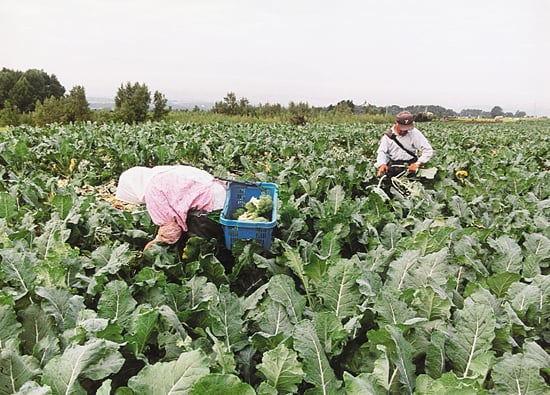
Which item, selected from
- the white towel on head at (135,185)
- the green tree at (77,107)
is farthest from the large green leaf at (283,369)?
the green tree at (77,107)

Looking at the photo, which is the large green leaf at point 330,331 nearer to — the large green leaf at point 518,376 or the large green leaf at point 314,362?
the large green leaf at point 314,362

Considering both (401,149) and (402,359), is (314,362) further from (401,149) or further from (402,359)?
(401,149)

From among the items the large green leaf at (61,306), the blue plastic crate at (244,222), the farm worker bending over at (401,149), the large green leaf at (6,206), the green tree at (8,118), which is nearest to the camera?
the large green leaf at (61,306)

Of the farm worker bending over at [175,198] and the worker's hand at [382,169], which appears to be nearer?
the farm worker bending over at [175,198]

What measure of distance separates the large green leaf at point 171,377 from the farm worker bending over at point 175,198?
1841mm

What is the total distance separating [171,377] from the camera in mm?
1544

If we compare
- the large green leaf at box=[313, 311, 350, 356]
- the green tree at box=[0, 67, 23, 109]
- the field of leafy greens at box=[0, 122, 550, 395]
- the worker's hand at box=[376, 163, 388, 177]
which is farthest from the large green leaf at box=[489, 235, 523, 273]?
the green tree at box=[0, 67, 23, 109]

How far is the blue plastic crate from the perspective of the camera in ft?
10.6

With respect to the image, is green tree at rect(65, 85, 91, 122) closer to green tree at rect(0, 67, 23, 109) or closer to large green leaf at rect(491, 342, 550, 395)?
green tree at rect(0, 67, 23, 109)

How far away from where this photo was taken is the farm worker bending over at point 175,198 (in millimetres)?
3340

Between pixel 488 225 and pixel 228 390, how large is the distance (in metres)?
3.59

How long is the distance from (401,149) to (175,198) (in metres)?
4.29

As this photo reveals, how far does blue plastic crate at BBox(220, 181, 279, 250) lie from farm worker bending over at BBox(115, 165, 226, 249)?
0.17 metres

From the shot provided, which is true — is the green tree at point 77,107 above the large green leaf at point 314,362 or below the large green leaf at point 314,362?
above
